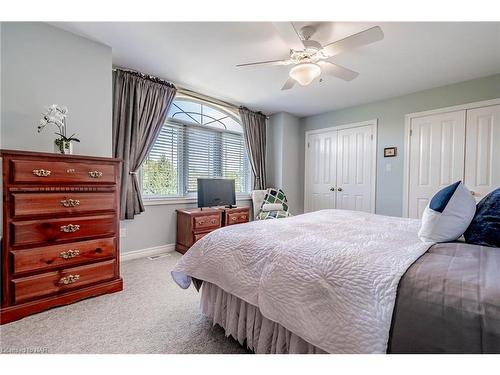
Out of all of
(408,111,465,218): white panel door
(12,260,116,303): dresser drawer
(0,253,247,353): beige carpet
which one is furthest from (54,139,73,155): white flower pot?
(408,111,465,218): white panel door

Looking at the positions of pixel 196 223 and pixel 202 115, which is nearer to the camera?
pixel 196 223

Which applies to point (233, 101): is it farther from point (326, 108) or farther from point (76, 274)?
point (76, 274)

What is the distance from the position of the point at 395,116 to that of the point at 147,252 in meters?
4.32

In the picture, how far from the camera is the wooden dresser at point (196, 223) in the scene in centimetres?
334

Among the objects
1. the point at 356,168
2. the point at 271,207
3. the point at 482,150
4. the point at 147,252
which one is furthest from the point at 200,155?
the point at 482,150

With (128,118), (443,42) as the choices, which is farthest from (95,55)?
(443,42)

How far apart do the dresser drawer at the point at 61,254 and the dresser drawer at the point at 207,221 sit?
4.23 feet

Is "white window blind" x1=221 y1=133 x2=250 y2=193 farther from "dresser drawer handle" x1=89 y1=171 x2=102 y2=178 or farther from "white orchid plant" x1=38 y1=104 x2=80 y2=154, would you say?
"white orchid plant" x1=38 y1=104 x2=80 y2=154

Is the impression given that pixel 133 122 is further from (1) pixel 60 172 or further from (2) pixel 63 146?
(1) pixel 60 172

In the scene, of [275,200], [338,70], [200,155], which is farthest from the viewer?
[275,200]

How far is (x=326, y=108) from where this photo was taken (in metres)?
4.47

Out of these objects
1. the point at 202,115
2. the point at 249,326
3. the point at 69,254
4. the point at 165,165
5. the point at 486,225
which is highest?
the point at 202,115

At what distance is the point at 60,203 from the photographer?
1869mm

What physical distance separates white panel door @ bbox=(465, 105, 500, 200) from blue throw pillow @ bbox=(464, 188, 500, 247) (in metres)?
2.50
